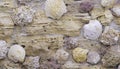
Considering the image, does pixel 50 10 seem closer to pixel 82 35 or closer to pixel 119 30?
pixel 82 35

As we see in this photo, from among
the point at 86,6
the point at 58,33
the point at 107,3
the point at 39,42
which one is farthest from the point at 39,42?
the point at 107,3

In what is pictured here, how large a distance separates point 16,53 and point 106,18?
533 mm

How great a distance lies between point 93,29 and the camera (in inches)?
60.9

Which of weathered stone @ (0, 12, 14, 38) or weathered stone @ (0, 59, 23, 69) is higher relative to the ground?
weathered stone @ (0, 12, 14, 38)

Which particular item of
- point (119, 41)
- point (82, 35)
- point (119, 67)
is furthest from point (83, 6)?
point (119, 67)

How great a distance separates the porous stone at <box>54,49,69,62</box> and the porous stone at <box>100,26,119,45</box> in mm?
227

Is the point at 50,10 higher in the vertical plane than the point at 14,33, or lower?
higher

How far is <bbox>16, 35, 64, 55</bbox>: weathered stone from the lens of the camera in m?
1.56

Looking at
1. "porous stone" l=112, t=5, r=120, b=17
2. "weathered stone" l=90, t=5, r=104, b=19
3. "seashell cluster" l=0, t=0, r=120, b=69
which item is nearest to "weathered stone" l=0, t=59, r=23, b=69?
"seashell cluster" l=0, t=0, r=120, b=69

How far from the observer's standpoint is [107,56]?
1.57 meters

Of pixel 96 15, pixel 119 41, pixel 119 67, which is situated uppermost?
pixel 96 15

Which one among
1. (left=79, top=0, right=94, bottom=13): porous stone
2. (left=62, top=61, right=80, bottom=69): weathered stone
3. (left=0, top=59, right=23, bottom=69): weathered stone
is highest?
(left=79, top=0, right=94, bottom=13): porous stone

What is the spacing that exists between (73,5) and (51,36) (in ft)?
0.69

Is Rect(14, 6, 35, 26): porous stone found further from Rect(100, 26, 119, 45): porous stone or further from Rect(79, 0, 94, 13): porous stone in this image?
Rect(100, 26, 119, 45): porous stone
